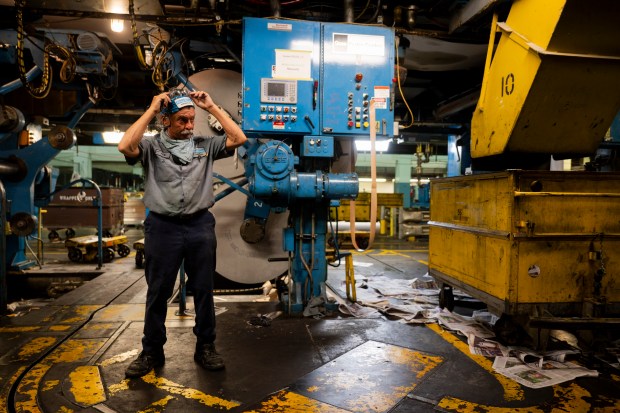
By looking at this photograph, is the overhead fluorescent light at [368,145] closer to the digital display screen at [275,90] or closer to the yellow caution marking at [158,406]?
the digital display screen at [275,90]

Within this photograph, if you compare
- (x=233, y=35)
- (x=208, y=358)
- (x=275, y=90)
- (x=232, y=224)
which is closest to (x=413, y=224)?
(x=232, y=224)

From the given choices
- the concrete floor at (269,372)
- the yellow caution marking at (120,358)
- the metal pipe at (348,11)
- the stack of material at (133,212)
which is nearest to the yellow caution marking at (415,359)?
the concrete floor at (269,372)

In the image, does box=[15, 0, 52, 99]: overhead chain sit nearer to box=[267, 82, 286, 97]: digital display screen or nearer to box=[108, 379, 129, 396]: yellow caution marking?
box=[267, 82, 286, 97]: digital display screen

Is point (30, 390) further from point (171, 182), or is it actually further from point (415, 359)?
point (415, 359)

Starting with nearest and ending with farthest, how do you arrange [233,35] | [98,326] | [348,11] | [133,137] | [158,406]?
1. [158,406]
2. [133,137]
3. [98,326]
4. [348,11]
5. [233,35]

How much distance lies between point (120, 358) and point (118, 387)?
503 mm

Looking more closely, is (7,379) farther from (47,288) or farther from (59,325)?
Result: (47,288)

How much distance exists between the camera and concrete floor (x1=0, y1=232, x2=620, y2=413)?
2326 mm

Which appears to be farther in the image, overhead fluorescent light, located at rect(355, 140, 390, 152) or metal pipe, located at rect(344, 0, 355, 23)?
overhead fluorescent light, located at rect(355, 140, 390, 152)

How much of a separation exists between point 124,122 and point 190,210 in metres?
7.72

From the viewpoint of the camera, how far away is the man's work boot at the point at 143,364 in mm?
2628

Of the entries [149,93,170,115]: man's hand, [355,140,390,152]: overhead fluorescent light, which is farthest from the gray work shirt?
[355,140,390,152]: overhead fluorescent light

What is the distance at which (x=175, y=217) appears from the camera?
2.80 meters

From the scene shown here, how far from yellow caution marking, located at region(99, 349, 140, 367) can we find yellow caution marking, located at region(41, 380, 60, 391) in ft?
1.06
